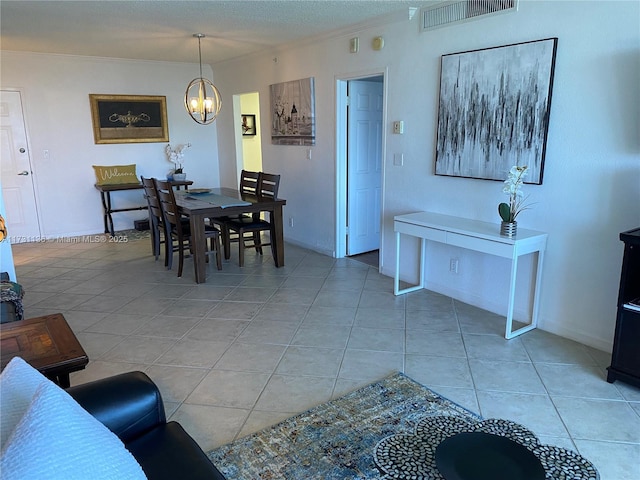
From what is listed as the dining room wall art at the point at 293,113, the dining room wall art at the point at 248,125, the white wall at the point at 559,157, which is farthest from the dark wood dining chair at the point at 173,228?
the dining room wall art at the point at 248,125

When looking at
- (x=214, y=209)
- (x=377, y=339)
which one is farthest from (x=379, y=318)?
(x=214, y=209)

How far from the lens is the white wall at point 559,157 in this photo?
271 cm

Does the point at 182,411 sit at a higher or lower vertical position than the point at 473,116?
lower

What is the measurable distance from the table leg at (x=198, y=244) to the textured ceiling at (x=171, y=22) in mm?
1813

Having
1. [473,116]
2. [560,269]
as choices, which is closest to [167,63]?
[473,116]

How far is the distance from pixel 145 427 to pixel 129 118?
608 cm

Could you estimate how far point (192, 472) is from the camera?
4.40 feet

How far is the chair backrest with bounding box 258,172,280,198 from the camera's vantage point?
483 cm

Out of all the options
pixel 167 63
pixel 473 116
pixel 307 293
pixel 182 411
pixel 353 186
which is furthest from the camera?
pixel 167 63

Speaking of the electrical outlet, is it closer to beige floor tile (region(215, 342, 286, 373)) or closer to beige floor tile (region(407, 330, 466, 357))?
beige floor tile (region(407, 330, 466, 357))

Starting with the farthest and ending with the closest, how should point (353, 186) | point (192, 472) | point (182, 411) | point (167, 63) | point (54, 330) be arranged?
point (167, 63)
point (353, 186)
point (182, 411)
point (54, 330)
point (192, 472)

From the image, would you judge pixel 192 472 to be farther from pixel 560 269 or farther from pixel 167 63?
pixel 167 63

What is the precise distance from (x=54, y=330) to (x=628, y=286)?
2981mm

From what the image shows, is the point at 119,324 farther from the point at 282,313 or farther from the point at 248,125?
the point at 248,125
